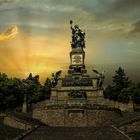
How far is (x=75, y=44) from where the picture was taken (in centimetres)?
6512

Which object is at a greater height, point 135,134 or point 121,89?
point 121,89

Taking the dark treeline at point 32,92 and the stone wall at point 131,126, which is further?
the dark treeline at point 32,92

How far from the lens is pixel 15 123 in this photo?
3941 cm

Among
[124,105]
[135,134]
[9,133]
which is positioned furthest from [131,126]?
[124,105]

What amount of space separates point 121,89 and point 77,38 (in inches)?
1015

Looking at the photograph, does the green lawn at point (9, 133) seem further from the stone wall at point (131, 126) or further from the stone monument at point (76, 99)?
the stone wall at point (131, 126)

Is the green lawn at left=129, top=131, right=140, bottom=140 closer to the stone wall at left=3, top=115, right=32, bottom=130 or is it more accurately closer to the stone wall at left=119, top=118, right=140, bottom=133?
the stone wall at left=119, top=118, right=140, bottom=133

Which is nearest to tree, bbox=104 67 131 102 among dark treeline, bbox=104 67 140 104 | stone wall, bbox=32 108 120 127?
dark treeline, bbox=104 67 140 104

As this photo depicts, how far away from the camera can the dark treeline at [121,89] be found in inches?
2818

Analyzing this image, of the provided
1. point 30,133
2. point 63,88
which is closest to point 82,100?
point 63,88

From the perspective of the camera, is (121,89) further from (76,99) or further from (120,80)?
(76,99)

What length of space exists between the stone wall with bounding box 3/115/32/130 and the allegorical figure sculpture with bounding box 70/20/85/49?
87.2 feet

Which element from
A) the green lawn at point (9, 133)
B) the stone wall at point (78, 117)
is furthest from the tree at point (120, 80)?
the green lawn at point (9, 133)

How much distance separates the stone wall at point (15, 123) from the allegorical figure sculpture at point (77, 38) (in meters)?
26.6
